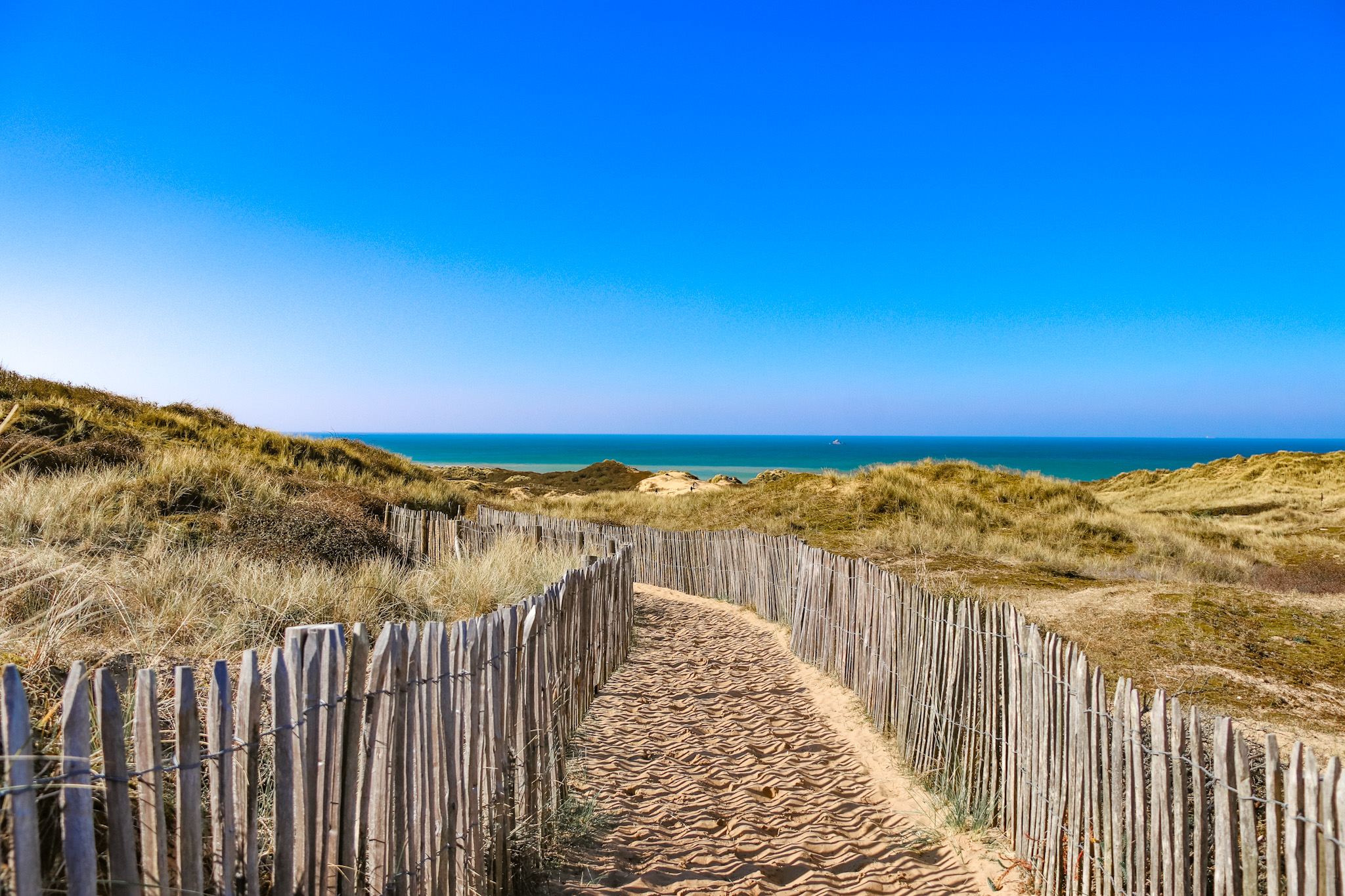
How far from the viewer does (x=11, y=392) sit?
12852 millimetres

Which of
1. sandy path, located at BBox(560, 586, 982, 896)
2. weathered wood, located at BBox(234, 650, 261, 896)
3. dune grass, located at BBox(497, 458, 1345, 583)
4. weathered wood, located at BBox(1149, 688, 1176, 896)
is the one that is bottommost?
sandy path, located at BBox(560, 586, 982, 896)

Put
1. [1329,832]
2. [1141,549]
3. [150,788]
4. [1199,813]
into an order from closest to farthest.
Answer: [150,788] → [1329,832] → [1199,813] → [1141,549]

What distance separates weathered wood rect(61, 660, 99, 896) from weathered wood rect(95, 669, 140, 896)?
0.03 metres

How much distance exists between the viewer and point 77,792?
1432 millimetres

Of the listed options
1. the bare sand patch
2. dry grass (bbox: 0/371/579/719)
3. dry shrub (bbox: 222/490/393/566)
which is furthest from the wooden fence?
the bare sand patch

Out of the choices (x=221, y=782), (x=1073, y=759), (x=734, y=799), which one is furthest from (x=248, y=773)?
(x=1073, y=759)

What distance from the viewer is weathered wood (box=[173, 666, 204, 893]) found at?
1.63m

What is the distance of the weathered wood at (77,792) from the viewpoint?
1405 mm

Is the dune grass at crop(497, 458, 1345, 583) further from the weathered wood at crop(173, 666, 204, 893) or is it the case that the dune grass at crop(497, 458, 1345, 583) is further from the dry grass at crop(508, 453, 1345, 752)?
the weathered wood at crop(173, 666, 204, 893)

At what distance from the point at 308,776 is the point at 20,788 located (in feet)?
2.75

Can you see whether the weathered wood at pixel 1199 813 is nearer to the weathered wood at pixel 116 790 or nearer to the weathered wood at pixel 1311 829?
the weathered wood at pixel 1311 829

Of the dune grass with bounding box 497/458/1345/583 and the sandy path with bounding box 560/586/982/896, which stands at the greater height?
the dune grass with bounding box 497/458/1345/583

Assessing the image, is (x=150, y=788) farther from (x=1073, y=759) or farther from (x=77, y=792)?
(x=1073, y=759)

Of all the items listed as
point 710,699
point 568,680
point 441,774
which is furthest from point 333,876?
point 710,699
